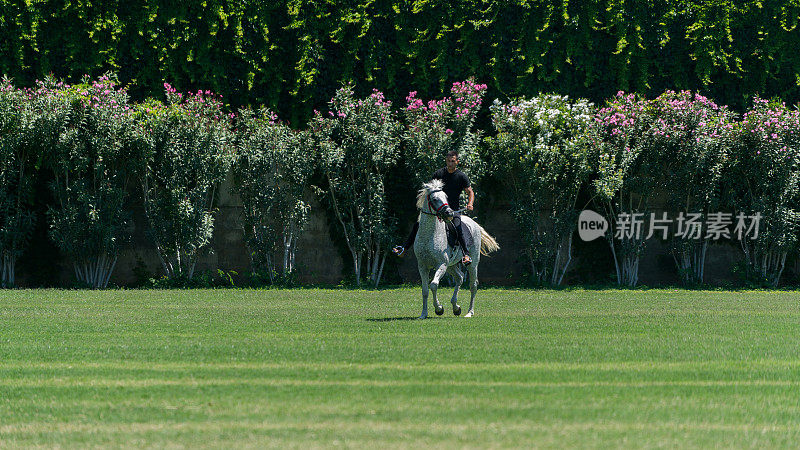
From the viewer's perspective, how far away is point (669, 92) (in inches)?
782

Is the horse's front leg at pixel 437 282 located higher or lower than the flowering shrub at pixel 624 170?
lower

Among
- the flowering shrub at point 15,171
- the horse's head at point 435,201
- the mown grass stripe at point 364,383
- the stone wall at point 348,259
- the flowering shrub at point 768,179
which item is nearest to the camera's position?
the mown grass stripe at point 364,383

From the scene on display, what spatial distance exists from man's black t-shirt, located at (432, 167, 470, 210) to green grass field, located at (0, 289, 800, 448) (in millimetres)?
1690

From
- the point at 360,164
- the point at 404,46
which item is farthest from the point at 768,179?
the point at 360,164

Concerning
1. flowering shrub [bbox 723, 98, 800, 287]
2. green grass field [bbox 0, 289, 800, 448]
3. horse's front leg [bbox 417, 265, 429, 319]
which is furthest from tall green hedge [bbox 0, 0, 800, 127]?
horse's front leg [bbox 417, 265, 429, 319]

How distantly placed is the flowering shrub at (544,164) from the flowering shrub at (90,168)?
7959 millimetres

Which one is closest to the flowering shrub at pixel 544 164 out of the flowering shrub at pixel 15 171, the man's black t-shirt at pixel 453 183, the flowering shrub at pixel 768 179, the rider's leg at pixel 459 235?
the flowering shrub at pixel 768 179

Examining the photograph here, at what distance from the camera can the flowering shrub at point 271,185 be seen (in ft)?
61.1

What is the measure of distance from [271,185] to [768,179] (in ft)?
35.7

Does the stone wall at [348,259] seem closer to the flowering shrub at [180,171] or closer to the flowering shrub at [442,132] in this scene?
the flowering shrub at [180,171]

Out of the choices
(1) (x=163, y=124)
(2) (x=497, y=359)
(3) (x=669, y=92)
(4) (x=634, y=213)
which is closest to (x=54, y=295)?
(1) (x=163, y=124)

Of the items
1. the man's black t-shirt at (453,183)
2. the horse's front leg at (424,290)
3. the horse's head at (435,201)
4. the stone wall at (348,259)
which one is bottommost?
the horse's front leg at (424,290)

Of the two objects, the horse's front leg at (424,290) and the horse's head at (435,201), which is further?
the horse's front leg at (424,290)

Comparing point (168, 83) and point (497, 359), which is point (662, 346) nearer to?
point (497, 359)
